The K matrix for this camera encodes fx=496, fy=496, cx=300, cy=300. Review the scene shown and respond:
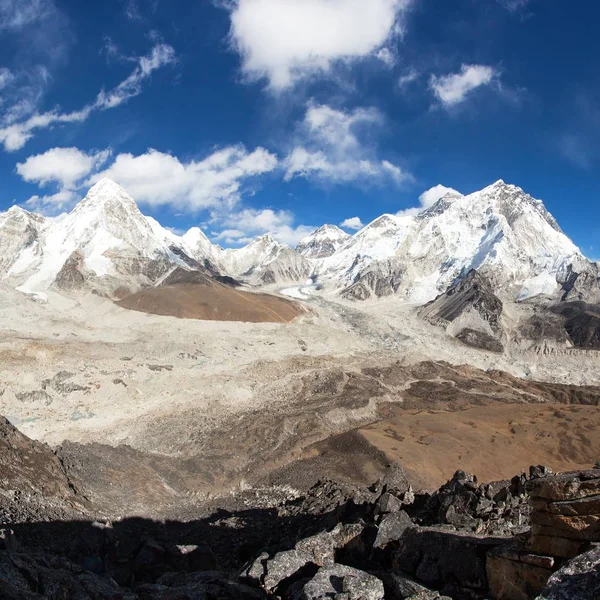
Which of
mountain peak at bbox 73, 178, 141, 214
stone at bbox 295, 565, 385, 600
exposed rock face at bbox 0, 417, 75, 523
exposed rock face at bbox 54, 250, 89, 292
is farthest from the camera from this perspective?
mountain peak at bbox 73, 178, 141, 214

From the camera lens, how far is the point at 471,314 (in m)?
90.1

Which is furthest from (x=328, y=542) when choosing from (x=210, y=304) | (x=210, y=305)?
(x=210, y=304)

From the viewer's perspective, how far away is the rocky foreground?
25.5ft

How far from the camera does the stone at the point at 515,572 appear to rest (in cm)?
767

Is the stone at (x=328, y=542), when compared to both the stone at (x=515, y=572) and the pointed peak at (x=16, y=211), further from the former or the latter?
the pointed peak at (x=16, y=211)

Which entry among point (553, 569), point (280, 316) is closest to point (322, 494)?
point (553, 569)

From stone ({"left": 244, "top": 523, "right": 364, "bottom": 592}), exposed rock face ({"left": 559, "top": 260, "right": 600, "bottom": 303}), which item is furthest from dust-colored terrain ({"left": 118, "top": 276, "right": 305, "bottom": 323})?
exposed rock face ({"left": 559, "top": 260, "right": 600, "bottom": 303})

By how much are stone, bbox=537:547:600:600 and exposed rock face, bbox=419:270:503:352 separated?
77650mm

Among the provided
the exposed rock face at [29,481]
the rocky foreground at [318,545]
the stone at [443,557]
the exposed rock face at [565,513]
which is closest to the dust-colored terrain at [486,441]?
the rocky foreground at [318,545]

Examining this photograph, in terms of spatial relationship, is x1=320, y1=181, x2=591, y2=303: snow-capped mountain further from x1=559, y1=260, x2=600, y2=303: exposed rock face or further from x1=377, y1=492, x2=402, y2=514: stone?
x1=377, y1=492, x2=402, y2=514: stone

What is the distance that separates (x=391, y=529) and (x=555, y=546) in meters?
4.56

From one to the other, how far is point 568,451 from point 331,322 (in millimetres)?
52211

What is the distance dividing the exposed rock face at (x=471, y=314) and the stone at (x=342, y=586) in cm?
7541

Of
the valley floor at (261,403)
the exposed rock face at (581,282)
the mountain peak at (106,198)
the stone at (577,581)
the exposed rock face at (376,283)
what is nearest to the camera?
the stone at (577,581)
